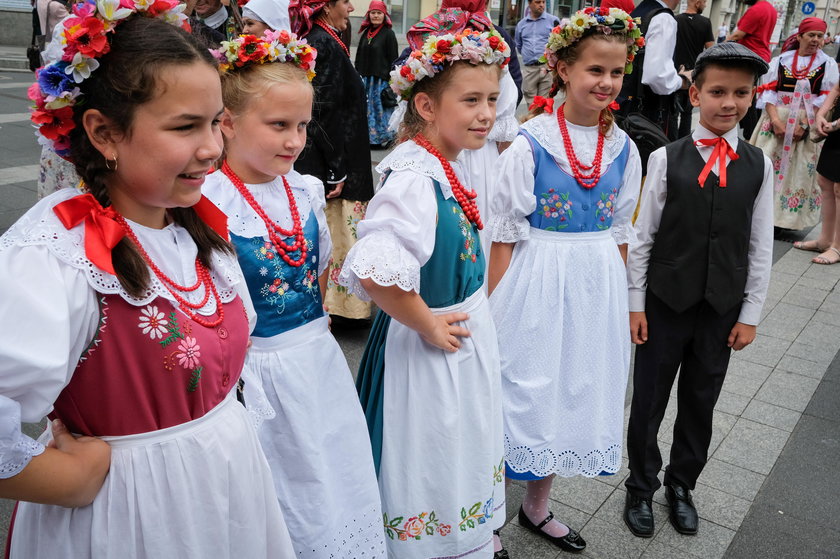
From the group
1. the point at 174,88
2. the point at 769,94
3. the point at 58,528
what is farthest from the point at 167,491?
the point at 769,94

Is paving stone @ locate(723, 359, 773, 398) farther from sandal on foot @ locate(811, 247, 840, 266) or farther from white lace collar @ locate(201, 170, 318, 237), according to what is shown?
white lace collar @ locate(201, 170, 318, 237)

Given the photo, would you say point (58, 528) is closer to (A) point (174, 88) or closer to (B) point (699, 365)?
(A) point (174, 88)

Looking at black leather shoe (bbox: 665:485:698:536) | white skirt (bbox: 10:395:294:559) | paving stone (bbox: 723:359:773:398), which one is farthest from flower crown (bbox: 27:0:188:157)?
paving stone (bbox: 723:359:773:398)

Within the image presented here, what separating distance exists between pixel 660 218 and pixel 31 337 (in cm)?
222

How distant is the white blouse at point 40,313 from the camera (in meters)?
1.15

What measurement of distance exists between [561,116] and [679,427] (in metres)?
1.36

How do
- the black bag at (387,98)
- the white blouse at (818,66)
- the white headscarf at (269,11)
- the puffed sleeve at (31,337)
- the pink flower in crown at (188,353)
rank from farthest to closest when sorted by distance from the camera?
1. the black bag at (387,98)
2. the white blouse at (818,66)
3. the white headscarf at (269,11)
4. the pink flower in crown at (188,353)
5. the puffed sleeve at (31,337)

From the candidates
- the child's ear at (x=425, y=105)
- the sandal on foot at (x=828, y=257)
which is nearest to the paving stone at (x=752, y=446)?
the child's ear at (x=425, y=105)

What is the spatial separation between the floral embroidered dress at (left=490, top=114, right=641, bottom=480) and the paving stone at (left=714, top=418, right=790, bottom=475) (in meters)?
1.06

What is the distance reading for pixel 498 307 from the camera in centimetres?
277

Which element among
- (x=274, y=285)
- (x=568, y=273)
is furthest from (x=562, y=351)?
(x=274, y=285)

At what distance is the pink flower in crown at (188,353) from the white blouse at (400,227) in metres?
0.69

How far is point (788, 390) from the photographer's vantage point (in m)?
4.21

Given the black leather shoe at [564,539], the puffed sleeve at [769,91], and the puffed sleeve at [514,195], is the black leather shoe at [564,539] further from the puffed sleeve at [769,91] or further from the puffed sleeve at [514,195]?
the puffed sleeve at [769,91]
